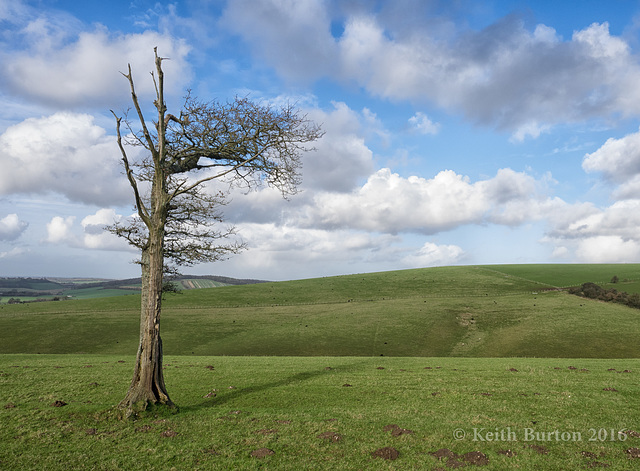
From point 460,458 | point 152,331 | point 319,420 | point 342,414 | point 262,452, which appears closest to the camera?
point 460,458

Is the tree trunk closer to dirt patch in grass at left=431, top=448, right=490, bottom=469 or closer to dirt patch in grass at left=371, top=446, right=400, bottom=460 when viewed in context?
dirt patch in grass at left=371, top=446, right=400, bottom=460

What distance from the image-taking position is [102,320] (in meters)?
51.5

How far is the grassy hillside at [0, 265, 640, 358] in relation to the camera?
126ft

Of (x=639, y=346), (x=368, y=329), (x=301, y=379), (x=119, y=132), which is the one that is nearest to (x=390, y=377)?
(x=301, y=379)

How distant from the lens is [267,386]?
55.7 ft

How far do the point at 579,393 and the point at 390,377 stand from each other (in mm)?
7991

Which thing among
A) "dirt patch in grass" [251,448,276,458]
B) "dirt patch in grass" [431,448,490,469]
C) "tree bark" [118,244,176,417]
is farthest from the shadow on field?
"dirt patch in grass" [431,448,490,469]

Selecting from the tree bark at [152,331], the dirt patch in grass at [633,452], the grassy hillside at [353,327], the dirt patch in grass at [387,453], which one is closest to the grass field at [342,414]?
the dirt patch in grass at [633,452]

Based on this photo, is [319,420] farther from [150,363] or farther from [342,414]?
[150,363]

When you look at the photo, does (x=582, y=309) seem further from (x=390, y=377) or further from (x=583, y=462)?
(x=583, y=462)

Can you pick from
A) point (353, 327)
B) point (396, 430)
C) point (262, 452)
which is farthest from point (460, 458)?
point (353, 327)

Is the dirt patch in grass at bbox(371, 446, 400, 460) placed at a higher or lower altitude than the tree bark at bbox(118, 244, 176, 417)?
lower

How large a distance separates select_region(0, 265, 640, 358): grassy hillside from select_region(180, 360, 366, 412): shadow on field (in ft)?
53.6

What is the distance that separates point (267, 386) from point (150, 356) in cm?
599
